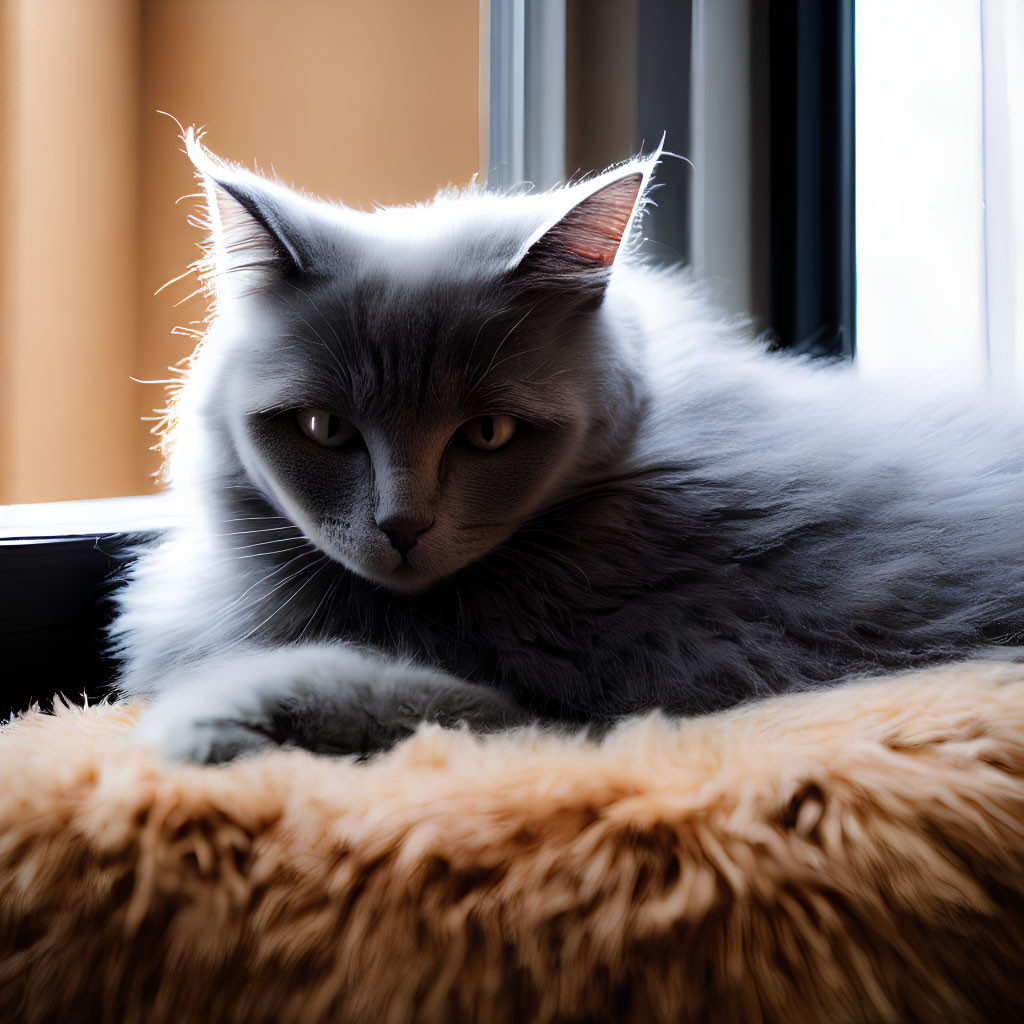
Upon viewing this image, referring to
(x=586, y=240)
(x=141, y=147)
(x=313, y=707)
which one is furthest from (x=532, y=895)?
(x=141, y=147)

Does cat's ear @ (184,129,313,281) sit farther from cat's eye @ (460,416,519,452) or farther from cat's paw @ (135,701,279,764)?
cat's paw @ (135,701,279,764)

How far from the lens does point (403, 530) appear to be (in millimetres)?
775

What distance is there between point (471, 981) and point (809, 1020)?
0.19 metres

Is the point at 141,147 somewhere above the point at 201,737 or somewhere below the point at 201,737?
above

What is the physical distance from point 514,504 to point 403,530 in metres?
0.12

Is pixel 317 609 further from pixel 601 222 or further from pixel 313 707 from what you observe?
pixel 601 222

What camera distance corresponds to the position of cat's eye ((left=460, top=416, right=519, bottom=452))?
0.83 m

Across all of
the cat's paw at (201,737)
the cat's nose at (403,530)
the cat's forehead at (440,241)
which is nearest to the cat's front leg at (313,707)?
the cat's paw at (201,737)

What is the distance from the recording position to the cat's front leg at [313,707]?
65 cm

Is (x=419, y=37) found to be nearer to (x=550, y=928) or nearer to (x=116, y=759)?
(x=116, y=759)

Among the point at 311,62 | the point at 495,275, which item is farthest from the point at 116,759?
the point at 311,62

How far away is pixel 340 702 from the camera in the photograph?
2.28ft

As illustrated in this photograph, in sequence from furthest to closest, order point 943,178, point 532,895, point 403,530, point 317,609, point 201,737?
point 943,178, point 317,609, point 403,530, point 201,737, point 532,895

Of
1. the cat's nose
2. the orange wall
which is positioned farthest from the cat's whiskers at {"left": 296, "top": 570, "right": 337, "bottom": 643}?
the orange wall
